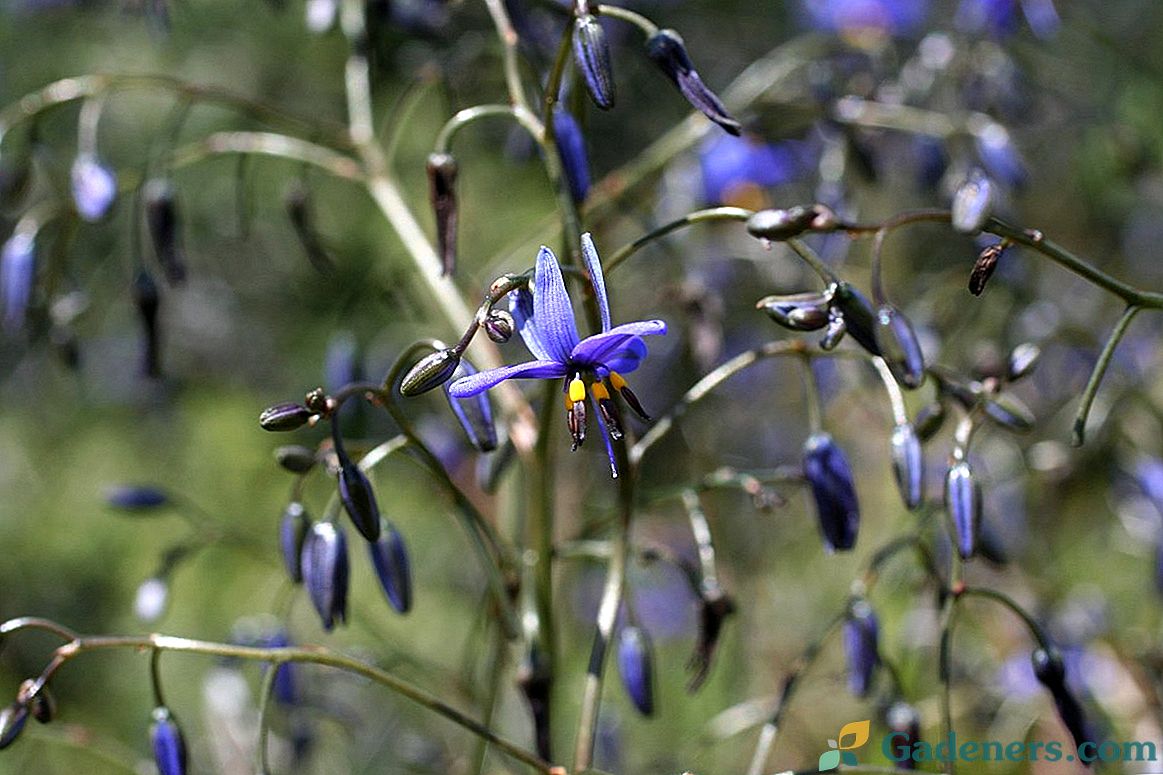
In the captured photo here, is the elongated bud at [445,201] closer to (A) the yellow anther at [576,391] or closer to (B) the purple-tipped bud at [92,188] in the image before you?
(A) the yellow anther at [576,391]

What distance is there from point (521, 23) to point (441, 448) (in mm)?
685

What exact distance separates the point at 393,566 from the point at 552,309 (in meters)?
0.39

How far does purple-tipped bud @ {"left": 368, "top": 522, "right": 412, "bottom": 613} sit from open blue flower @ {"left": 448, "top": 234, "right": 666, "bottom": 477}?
1.00ft

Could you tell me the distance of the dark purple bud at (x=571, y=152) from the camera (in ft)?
3.76

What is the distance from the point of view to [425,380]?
923 millimetres

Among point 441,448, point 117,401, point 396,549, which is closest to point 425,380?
point 396,549

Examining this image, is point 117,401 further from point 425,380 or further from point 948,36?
point 425,380

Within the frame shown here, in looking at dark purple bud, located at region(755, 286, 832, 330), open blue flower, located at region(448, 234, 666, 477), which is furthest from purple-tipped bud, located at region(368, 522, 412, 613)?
dark purple bud, located at region(755, 286, 832, 330)

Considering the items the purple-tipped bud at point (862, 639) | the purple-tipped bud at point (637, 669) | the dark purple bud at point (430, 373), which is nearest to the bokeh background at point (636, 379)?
the purple-tipped bud at point (637, 669)

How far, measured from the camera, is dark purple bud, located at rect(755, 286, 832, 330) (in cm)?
100

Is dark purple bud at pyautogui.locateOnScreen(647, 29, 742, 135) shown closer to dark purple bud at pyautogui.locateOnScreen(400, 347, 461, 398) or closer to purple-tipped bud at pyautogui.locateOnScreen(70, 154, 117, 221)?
dark purple bud at pyautogui.locateOnScreen(400, 347, 461, 398)

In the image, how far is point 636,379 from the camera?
327 cm

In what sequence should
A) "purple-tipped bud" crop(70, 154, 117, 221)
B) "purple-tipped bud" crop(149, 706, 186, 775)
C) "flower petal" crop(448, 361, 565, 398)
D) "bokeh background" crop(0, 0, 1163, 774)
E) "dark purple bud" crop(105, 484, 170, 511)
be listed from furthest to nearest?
"bokeh background" crop(0, 0, 1163, 774) → "dark purple bud" crop(105, 484, 170, 511) → "purple-tipped bud" crop(70, 154, 117, 221) → "purple-tipped bud" crop(149, 706, 186, 775) → "flower petal" crop(448, 361, 565, 398)

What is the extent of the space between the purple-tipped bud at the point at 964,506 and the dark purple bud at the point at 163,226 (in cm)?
89
